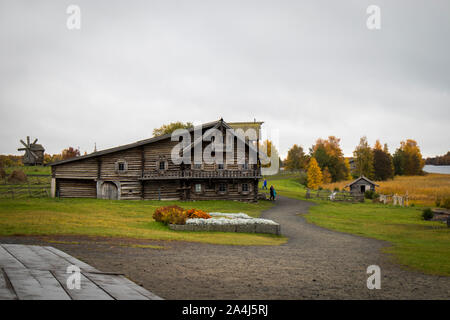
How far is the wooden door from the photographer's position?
4028 cm

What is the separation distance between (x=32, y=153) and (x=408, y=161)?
118m

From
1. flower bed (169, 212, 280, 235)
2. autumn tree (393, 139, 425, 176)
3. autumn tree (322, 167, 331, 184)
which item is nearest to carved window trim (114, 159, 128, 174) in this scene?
flower bed (169, 212, 280, 235)

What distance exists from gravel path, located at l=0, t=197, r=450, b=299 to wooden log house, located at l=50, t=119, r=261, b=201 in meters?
26.2

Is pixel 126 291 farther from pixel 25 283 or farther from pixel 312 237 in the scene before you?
pixel 312 237

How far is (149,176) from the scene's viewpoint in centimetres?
4034

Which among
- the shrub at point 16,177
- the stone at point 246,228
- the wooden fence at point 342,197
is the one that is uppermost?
the shrub at point 16,177

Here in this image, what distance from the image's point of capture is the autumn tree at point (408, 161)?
4230 inches

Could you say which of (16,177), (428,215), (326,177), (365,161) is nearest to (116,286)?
(428,215)

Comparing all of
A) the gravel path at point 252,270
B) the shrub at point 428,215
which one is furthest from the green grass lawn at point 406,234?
the gravel path at point 252,270

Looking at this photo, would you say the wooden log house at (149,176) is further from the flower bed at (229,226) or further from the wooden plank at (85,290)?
the wooden plank at (85,290)

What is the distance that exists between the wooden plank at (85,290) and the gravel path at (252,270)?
148cm

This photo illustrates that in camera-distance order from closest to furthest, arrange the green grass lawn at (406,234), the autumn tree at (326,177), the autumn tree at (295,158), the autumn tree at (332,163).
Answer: the green grass lawn at (406,234), the autumn tree at (326,177), the autumn tree at (332,163), the autumn tree at (295,158)
